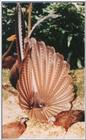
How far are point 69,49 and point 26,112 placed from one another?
506 millimetres

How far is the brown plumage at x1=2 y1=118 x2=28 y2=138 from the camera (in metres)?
2.06

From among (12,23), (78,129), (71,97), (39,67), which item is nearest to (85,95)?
(71,97)

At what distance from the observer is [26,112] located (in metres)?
2.08

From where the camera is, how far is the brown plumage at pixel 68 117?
2072 mm

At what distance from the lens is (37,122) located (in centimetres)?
208

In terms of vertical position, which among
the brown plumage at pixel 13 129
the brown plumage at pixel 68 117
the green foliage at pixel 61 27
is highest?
the green foliage at pixel 61 27

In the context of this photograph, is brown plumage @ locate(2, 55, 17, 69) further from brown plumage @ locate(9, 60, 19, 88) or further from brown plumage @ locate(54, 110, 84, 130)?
brown plumage @ locate(54, 110, 84, 130)

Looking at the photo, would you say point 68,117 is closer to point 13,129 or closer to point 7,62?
point 13,129

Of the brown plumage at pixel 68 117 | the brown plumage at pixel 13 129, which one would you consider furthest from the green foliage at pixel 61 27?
the brown plumage at pixel 13 129

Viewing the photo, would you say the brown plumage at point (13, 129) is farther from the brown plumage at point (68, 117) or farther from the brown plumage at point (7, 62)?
the brown plumage at point (7, 62)

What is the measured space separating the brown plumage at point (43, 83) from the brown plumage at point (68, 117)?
0.18ft

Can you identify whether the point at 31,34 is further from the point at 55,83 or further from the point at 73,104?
the point at 73,104

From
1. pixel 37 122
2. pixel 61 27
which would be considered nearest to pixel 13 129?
pixel 37 122

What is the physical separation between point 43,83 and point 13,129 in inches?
14.2
